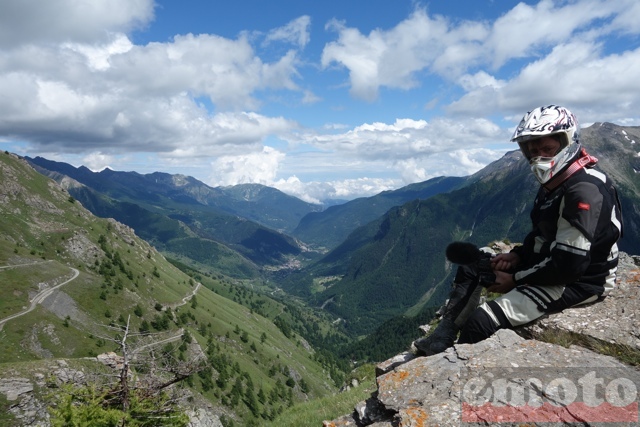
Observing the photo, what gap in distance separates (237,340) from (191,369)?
573 feet

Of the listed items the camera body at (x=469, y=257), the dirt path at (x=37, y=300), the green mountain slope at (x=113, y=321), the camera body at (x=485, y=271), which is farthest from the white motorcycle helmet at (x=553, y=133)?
the dirt path at (x=37, y=300)

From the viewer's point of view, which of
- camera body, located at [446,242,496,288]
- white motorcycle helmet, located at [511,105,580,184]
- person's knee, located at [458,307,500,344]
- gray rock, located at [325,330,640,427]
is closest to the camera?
gray rock, located at [325,330,640,427]

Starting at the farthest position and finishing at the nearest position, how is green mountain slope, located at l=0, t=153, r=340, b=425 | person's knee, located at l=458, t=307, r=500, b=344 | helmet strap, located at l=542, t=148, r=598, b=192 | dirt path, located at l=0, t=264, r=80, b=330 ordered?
green mountain slope, located at l=0, t=153, r=340, b=425, dirt path, located at l=0, t=264, r=80, b=330, person's knee, located at l=458, t=307, r=500, b=344, helmet strap, located at l=542, t=148, r=598, b=192

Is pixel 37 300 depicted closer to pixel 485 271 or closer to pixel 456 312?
pixel 456 312

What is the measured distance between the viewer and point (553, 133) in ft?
28.0

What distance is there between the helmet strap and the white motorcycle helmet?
0.37 ft

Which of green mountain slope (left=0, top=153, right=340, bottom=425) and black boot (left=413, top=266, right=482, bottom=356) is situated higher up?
black boot (left=413, top=266, right=482, bottom=356)

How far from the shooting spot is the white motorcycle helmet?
8547 mm

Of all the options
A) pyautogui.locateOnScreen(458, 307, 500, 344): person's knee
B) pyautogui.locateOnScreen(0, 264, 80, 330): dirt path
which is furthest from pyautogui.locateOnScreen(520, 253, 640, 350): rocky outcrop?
pyautogui.locateOnScreen(0, 264, 80, 330): dirt path

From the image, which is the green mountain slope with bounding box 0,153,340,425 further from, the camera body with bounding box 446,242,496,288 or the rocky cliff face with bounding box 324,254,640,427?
the camera body with bounding box 446,242,496,288

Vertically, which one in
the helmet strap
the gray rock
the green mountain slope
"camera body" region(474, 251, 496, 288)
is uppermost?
the helmet strap

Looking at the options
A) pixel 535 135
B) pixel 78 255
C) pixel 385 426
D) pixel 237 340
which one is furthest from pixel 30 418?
pixel 78 255

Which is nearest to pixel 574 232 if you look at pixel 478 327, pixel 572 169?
pixel 572 169

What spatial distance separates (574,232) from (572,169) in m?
1.66
